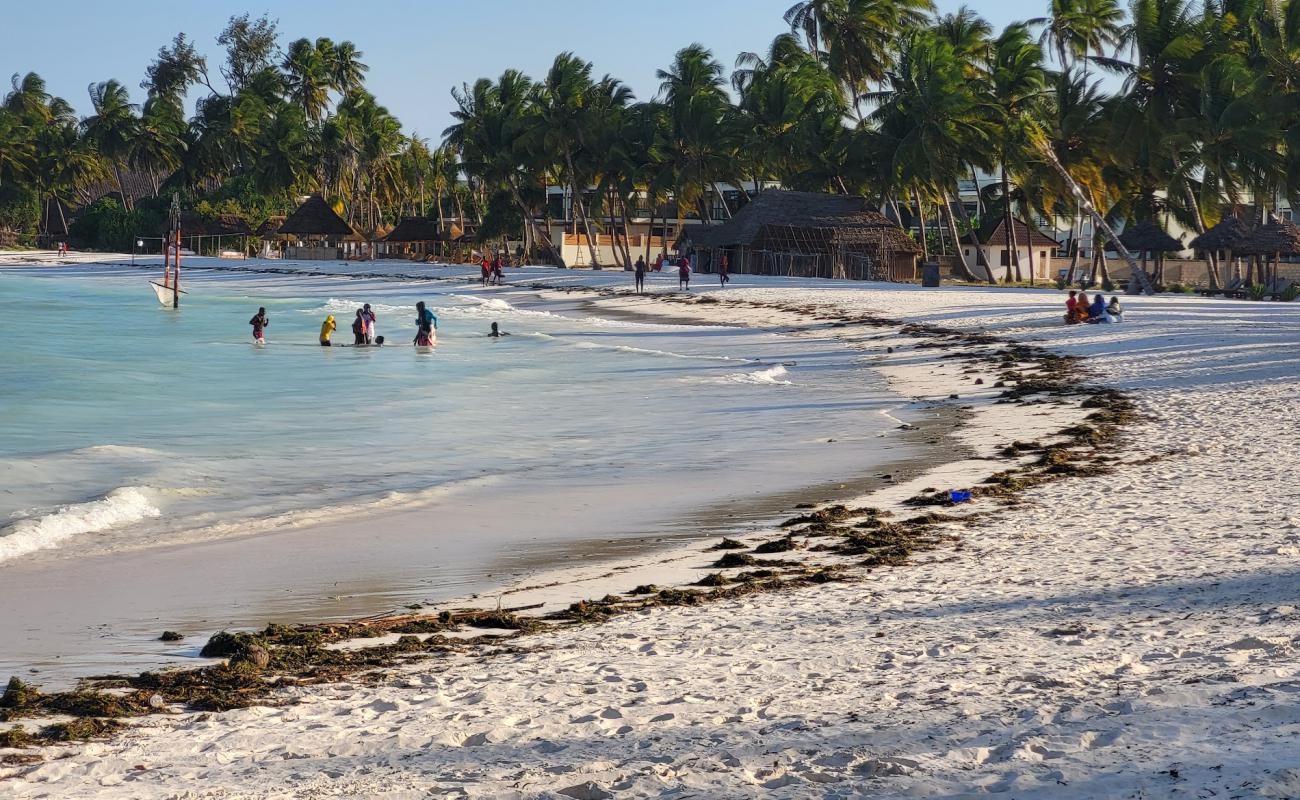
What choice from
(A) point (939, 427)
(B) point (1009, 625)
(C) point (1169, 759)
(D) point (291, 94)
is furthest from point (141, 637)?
(D) point (291, 94)

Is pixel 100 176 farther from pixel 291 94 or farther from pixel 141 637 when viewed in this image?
pixel 141 637

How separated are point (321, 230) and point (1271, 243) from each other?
179 ft

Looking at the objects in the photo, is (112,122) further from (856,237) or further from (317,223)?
Result: (856,237)

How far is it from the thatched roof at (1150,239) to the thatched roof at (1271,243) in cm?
519

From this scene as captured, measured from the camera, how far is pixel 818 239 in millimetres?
50094

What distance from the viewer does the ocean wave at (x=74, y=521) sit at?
28.9 feet

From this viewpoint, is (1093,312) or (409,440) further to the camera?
(1093,312)

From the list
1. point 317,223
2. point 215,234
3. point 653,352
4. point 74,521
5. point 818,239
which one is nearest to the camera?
point 74,521

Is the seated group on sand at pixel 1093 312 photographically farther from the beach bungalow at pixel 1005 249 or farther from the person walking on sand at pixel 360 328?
the beach bungalow at pixel 1005 249

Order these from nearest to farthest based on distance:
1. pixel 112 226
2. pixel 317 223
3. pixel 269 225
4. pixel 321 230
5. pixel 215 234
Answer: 1. pixel 321 230
2. pixel 317 223
3. pixel 215 234
4. pixel 269 225
5. pixel 112 226

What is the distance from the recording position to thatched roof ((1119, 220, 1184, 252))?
41938 mm

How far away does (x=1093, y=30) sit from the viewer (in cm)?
4466

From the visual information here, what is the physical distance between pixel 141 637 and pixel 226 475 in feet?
19.9

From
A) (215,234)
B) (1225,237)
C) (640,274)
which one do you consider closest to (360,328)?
(640,274)
